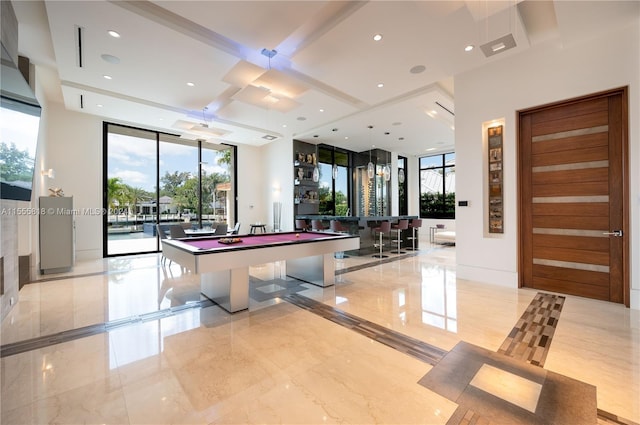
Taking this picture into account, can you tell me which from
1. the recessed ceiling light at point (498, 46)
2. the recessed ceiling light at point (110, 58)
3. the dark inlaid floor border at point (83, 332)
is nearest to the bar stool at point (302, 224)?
the dark inlaid floor border at point (83, 332)

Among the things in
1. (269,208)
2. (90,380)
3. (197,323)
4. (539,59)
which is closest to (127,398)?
(90,380)

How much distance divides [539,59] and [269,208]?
9081 mm

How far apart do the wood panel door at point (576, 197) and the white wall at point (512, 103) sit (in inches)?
5.8

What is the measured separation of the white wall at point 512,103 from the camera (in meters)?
3.68

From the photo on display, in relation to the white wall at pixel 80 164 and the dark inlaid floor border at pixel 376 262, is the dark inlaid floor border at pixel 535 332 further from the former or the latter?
the white wall at pixel 80 164

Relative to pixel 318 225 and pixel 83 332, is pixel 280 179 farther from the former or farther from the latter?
pixel 83 332

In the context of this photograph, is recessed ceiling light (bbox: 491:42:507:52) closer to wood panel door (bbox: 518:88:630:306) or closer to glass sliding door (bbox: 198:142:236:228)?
wood panel door (bbox: 518:88:630:306)

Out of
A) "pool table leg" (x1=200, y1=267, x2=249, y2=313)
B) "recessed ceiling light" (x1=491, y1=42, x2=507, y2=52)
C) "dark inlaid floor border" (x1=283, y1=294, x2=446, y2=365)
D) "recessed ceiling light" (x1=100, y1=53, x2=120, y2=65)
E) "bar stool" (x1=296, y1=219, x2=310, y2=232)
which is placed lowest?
"dark inlaid floor border" (x1=283, y1=294, x2=446, y2=365)

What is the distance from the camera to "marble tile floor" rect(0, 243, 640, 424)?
1861mm

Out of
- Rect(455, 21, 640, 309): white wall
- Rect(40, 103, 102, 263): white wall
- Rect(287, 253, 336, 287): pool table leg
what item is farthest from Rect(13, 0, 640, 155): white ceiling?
Rect(287, 253, 336, 287): pool table leg

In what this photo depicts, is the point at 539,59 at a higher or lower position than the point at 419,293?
higher

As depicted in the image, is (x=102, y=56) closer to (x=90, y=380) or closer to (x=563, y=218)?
(x=90, y=380)

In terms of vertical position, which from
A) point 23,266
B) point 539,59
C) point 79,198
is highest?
point 539,59

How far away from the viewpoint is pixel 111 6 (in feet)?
10.8
